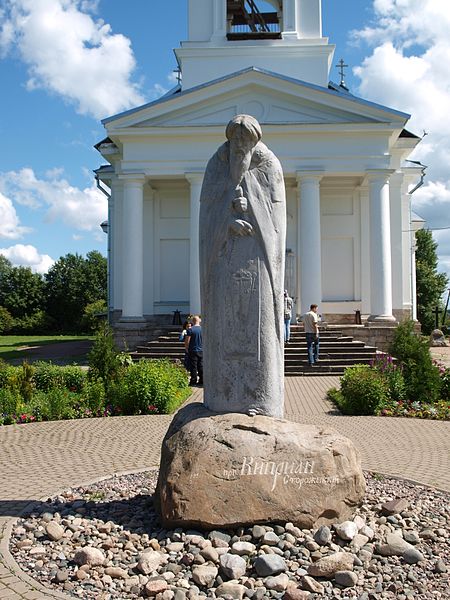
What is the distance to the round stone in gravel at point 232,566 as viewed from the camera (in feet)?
13.6

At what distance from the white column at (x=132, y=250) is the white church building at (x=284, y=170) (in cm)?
4

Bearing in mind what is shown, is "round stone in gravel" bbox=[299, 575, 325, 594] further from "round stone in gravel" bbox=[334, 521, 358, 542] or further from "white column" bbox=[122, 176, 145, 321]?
"white column" bbox=[122, 176, 145, 321]

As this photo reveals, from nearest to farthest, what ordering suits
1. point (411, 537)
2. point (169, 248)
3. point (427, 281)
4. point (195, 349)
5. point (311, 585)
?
point (311, 585) → point (411, 537) → point (195, 349) → point (169, 248) → point (427, 281)

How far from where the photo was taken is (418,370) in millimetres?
12953

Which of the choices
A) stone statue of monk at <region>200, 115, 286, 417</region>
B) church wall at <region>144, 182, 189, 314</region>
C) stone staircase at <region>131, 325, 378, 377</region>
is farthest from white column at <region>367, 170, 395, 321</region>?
stone statue of monk at <region>200, 115, 286, 417</region>

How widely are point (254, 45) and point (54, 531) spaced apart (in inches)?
1002

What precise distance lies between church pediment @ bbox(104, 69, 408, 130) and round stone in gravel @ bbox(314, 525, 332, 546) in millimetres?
20671

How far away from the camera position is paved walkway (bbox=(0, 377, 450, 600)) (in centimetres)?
598

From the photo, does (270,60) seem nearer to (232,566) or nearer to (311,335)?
(311,335)

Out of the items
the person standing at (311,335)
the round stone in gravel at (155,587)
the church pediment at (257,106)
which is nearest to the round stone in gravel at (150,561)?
the round stone in gravel at (155,587)

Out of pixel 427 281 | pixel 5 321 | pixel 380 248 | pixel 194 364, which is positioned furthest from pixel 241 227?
pixel 5 321

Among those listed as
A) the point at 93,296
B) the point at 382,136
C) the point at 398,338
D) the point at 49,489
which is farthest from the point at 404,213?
the point at 93,296

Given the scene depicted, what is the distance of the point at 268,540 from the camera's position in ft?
14.7

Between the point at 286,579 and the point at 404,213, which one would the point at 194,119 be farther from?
the point at 286,579
